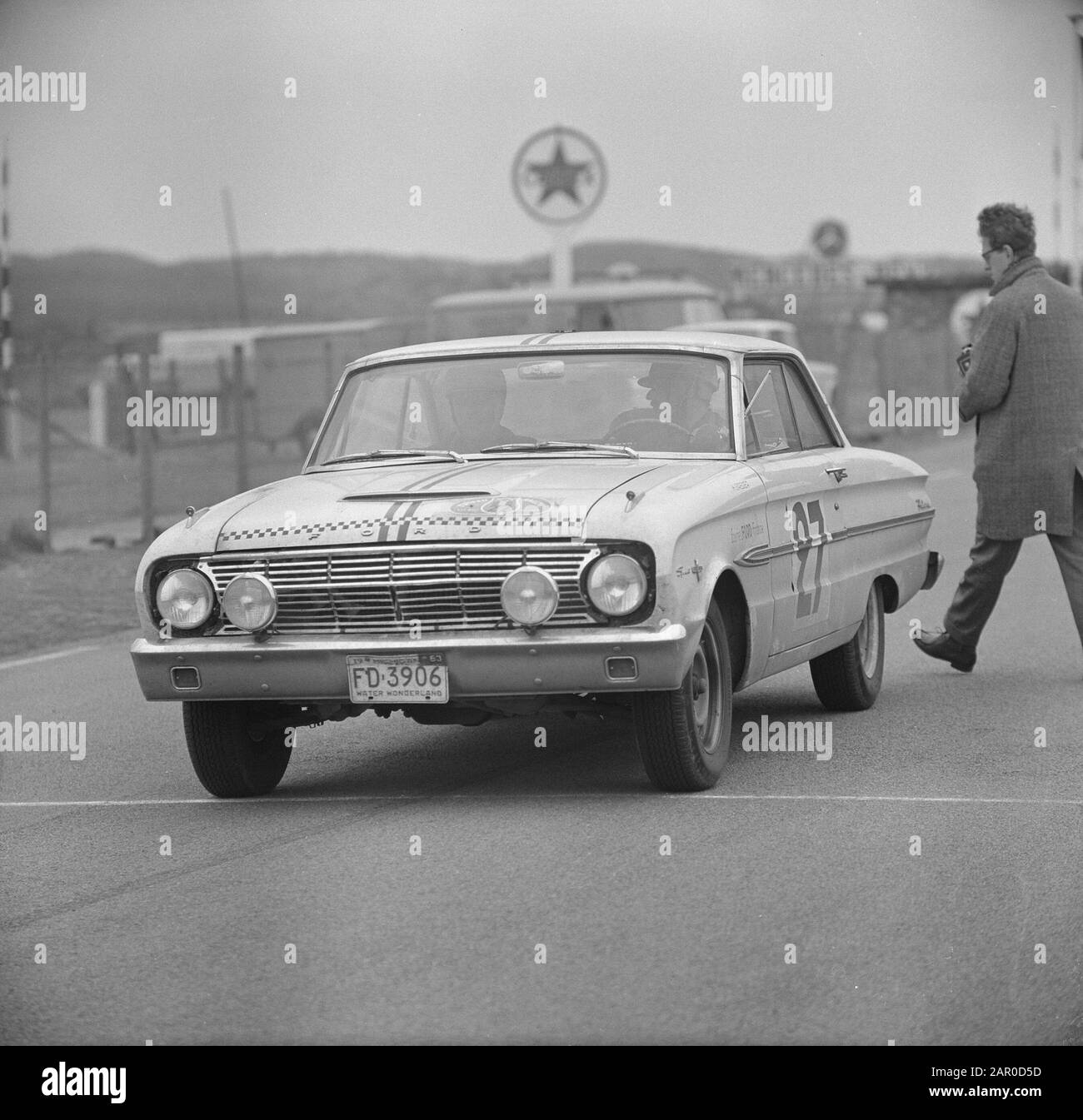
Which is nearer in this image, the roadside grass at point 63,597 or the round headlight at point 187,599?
the round headlight at point 187,599

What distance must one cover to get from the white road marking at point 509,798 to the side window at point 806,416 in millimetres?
2084

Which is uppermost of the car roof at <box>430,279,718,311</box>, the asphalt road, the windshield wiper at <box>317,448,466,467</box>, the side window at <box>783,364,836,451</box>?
the car roof at <box>430,279,718,311</box>

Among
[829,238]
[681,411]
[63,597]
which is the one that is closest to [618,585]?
[681,411]

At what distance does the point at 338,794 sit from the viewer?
25.0 ft

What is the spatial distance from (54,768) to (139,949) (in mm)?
3165

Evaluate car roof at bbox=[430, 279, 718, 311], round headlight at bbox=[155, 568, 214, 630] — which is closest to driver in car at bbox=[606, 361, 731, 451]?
round headlight at bbox=[155, 568, 214, 630]

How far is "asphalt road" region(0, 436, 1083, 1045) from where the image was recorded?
484cm

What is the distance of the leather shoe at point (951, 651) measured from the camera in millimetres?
10266

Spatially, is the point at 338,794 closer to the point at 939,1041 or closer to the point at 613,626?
the point at 613,626

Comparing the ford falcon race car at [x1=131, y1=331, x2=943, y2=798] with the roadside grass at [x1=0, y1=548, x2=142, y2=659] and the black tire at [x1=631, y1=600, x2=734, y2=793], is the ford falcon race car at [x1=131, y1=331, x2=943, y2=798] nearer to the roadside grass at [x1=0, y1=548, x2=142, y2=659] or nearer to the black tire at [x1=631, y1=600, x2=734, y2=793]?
the black tire at [x1=631, y1=600, x2=734, y2=793]

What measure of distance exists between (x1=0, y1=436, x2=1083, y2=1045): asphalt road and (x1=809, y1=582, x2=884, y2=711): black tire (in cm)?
13

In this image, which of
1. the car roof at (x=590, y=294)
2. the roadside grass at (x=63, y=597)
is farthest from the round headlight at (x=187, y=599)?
the car roof at (x=590, y=294)

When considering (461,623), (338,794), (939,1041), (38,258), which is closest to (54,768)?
(338,794)

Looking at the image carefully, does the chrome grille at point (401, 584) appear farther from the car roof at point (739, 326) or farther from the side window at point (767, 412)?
the car roof at point (739, 326)
